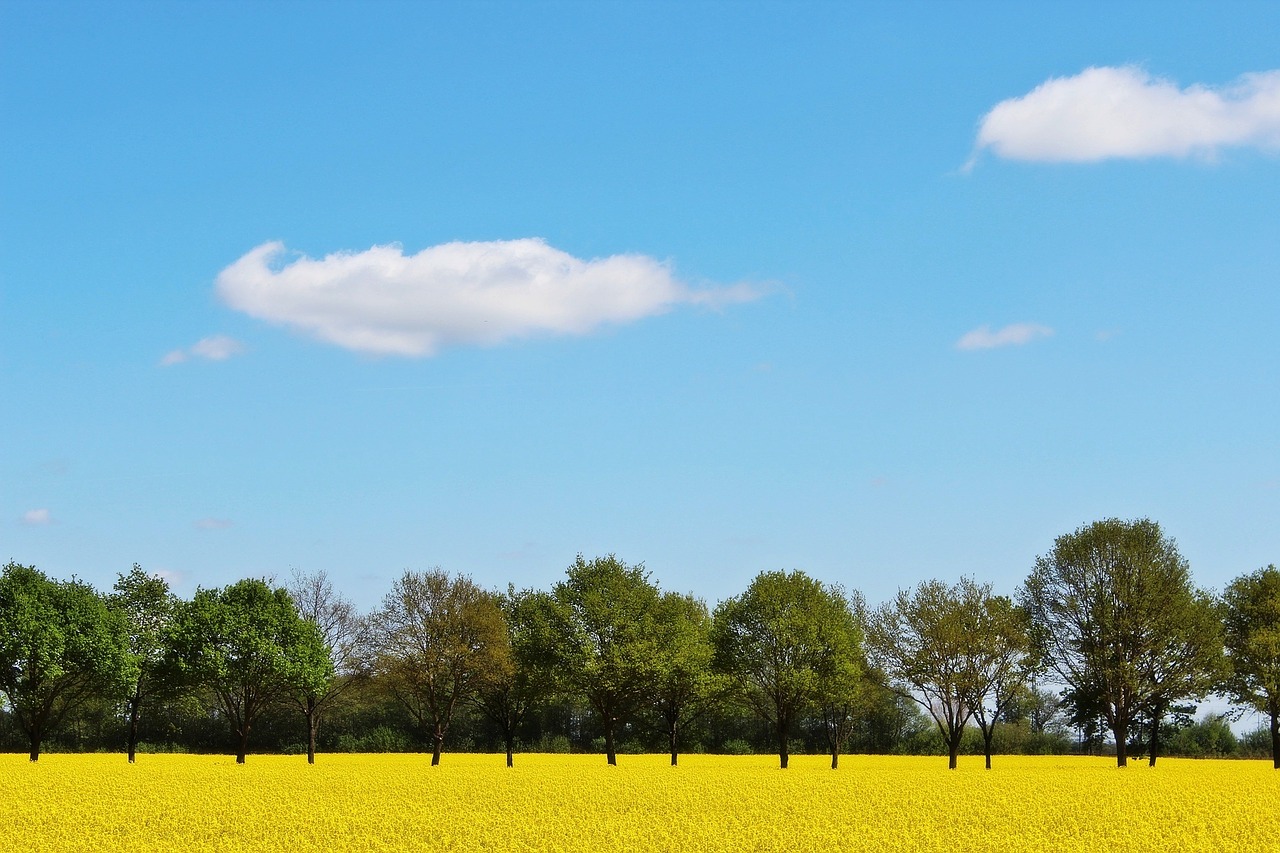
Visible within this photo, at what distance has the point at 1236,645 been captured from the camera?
86.5m

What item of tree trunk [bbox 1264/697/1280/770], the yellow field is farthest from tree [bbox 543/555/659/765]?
tree trunk [bbox 1264/697/1280/770]

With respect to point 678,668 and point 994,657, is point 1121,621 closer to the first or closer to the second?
point 994,657

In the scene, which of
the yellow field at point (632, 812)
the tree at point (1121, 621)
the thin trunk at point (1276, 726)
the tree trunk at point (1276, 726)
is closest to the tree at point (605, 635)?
the yellow field at point (632, 812)

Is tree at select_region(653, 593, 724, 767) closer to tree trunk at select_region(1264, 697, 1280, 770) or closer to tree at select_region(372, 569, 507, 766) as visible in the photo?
tree at select_region(372, 569, 507, 766)

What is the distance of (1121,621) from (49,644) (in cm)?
7901

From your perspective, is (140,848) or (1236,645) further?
(1236,645)

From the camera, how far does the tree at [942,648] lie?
7806 cm

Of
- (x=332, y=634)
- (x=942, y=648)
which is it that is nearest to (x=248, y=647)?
(x=332, y=634)

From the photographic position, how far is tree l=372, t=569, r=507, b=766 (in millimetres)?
81938

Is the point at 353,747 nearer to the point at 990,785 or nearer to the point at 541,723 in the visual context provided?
the point at 541,723

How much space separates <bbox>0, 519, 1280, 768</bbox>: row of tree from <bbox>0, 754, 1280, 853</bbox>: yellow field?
17039 millimetres

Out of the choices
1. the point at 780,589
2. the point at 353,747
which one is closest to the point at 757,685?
the point at 780,589

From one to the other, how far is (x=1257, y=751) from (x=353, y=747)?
89.5m

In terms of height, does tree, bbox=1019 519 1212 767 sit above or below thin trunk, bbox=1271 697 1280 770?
above
